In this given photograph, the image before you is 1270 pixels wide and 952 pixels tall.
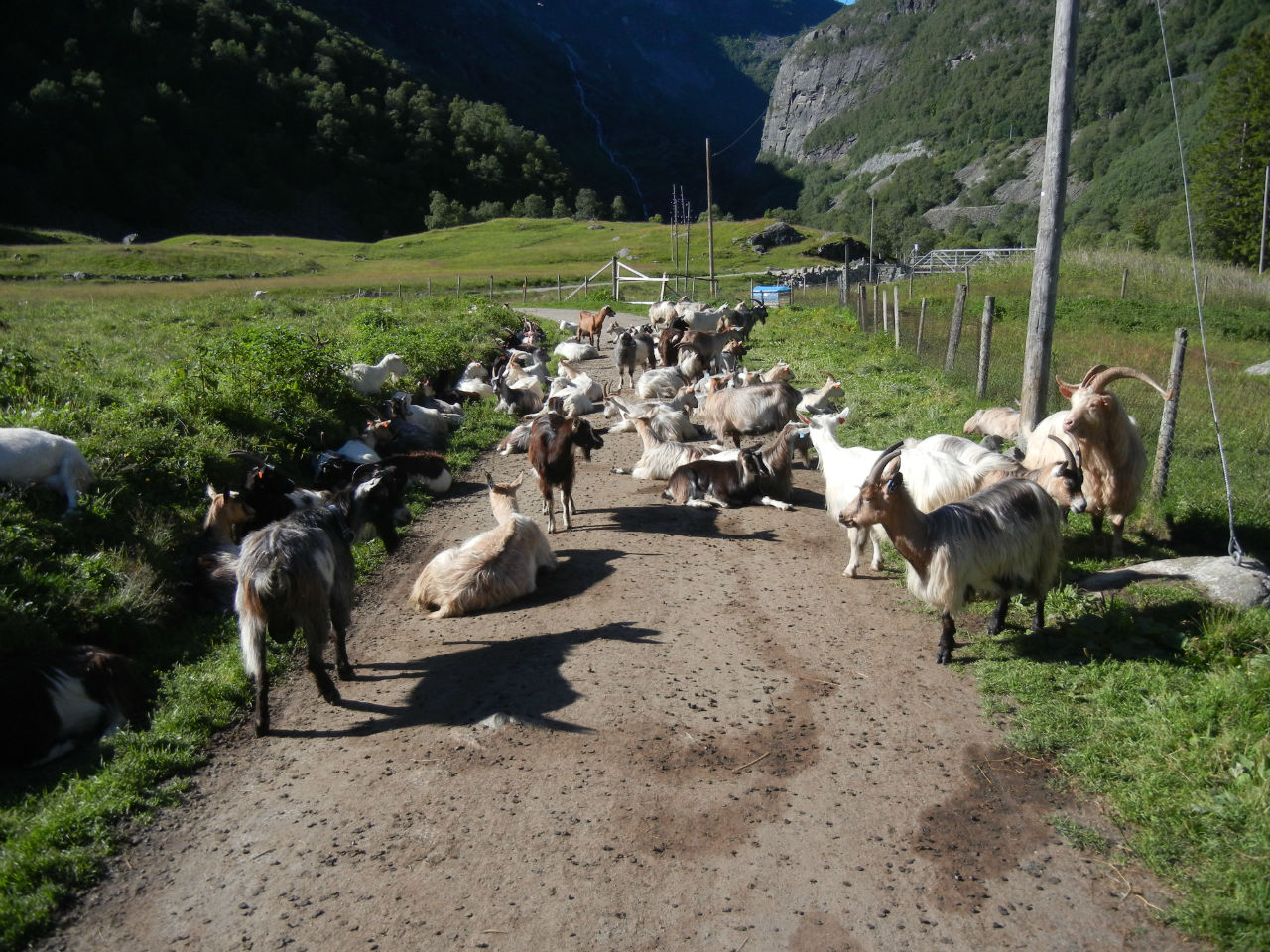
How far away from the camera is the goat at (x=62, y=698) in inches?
172

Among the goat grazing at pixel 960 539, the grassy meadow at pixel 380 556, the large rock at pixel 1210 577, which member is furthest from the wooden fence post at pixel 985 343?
the goat grazing at pixel 960 539

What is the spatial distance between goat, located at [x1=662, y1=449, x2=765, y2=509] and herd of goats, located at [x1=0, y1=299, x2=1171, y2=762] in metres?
0.02

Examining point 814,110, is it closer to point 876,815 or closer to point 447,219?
point 447,219

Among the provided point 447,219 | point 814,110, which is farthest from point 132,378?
point 814,110

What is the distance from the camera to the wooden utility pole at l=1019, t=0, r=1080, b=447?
7.50 metres

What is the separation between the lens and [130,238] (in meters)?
67.2

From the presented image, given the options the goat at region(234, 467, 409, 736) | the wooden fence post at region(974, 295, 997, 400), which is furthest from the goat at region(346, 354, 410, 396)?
the wooden fence post at region(974, 295, 997, 400)

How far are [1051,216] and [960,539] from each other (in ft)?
14.4

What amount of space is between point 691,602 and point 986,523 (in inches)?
88.4

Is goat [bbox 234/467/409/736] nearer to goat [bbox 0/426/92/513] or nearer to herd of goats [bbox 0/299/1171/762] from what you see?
herd of goats [bbox 0/299/1171/762]

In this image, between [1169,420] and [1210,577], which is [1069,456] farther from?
[1169,420]

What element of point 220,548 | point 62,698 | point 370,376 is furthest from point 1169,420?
point 370,376

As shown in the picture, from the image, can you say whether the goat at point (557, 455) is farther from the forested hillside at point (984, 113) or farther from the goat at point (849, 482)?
the forested hillside at point (984, 113)

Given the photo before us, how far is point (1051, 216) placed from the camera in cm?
791
